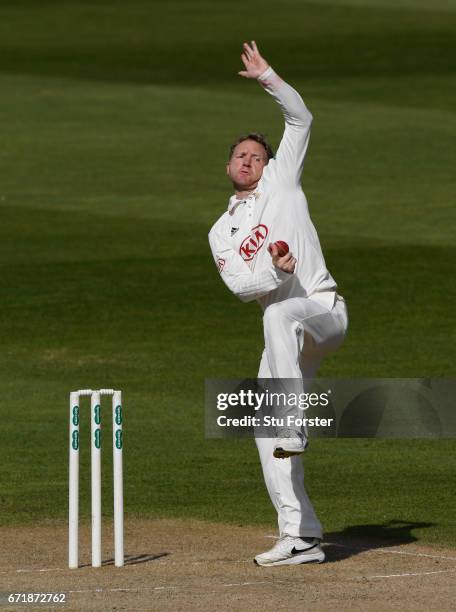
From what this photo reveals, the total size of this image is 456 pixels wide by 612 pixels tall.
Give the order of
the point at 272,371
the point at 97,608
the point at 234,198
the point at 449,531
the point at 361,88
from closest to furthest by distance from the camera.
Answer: the point at 97,608
the point at 272,371
the point at 234,198
the point at 449,531
the point at 361,88

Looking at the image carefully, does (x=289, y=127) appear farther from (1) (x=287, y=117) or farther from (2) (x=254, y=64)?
(2) (x=254, y=64)

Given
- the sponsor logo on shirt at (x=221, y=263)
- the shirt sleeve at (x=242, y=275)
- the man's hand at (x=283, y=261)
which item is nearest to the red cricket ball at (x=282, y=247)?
the man's hand at (x=283, y=261)

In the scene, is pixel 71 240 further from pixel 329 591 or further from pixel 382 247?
pixel 329 591

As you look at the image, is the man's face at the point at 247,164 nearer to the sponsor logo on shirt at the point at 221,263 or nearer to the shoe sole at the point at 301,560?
the sponsor logo on shirt at the point at 221,263

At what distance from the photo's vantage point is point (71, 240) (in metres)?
24.2

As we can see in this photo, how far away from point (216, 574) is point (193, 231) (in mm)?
15966

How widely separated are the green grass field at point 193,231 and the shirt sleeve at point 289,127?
2604mm

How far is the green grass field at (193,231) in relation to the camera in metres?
12.8

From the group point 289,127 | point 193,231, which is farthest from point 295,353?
point 193,231

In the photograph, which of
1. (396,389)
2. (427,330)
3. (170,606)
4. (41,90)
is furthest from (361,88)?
(170,606)

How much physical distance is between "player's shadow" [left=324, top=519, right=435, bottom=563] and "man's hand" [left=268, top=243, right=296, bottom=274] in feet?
6.02

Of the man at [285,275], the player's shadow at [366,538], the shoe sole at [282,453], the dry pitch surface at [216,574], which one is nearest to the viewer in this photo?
the dry pitch surface at [216,574]

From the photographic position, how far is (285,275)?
9227mm

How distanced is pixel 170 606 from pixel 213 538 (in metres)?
2.19
